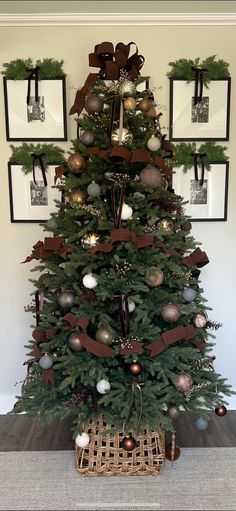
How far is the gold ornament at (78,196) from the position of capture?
1942mm

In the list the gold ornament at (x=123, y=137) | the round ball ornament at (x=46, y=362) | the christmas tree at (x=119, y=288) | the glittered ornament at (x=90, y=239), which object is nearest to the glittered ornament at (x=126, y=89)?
the christmas tree at (x=119, y=288)

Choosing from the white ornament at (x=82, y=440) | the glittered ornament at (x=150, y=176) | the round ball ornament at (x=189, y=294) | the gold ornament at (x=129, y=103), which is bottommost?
the white ornament at (x=82, y=440)

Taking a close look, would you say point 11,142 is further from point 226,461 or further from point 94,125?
point 226,461

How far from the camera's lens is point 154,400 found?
5.94 feet

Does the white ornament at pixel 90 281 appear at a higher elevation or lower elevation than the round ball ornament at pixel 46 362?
higher

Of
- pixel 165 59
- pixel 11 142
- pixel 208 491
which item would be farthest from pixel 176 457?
pixel 165 59

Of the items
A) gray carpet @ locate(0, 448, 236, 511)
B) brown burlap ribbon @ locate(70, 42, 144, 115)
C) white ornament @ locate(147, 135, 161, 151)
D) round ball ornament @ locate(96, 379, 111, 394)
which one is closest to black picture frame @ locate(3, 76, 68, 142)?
brown burlap ribbon @ locate(70, 42, 144, 115)

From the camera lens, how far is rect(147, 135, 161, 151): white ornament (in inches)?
75.5

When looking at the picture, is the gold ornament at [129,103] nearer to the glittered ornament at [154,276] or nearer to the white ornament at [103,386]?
the glittered ornament at [154,276]

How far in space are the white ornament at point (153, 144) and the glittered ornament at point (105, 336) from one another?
84 cm

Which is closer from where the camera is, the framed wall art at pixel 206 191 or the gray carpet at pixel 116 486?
the gray carpet at pixel 116 486

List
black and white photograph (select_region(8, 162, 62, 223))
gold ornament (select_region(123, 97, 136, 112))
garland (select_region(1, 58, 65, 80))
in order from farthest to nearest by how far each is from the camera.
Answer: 1. black and white photograph (select_region(8, 162, 62, 223))
2. garland (select_region(1, 58, 65, 80))
3. gold ornament (select_region(123, 97, 136, 112))

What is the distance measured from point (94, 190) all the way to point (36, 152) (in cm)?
90

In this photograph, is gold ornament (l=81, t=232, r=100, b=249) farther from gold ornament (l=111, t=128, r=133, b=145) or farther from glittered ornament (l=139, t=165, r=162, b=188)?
gold ornament (l=111, t=128, r=133, b=145)
